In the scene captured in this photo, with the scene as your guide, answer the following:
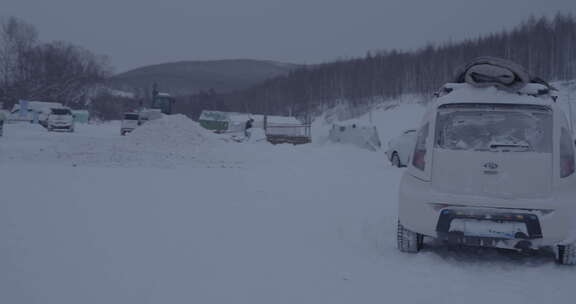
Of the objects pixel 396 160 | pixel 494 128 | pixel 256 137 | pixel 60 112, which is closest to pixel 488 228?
pixel 494 128

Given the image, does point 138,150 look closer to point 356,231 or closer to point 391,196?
point 391,196

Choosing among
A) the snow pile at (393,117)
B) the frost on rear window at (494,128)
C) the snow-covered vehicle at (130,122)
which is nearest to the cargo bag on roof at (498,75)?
the frost on rear window at (494,128)

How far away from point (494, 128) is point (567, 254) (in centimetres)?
144

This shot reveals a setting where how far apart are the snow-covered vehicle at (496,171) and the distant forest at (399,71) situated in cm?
4855

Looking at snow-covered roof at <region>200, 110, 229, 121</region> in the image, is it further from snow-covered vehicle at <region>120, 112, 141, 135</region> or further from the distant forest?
the distant forest

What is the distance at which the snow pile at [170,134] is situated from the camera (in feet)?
60.0

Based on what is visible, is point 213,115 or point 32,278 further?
point 213,115

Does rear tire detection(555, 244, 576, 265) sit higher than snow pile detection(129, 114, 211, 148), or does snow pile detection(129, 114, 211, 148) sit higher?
snow pile detection(129, 114, 211, 148)

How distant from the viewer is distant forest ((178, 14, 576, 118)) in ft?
188

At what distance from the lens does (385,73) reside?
3152 inches

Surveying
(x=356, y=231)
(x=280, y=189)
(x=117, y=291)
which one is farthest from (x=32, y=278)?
(x=280, y=189)

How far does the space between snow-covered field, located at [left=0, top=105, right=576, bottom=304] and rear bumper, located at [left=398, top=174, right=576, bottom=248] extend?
0.34 metres

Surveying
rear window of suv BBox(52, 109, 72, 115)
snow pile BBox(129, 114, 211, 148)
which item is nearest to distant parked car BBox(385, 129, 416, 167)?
snow pile BBox(129, 114, 211, 148)

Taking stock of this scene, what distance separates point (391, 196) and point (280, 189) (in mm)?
2426
